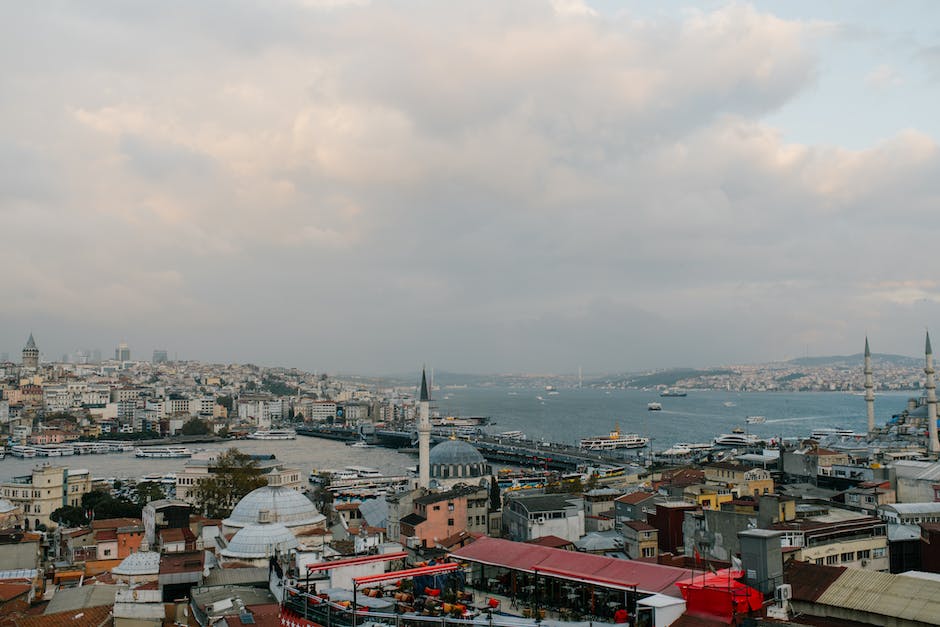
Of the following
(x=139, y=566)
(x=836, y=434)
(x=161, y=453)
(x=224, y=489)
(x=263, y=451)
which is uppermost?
(x=139, y=566)

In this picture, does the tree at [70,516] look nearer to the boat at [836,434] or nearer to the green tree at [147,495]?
the green tree at [147,495]

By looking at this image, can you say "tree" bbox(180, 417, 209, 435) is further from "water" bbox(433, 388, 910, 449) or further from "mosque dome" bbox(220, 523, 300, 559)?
"mosque dome" bbox(220, 523, 300, 559)

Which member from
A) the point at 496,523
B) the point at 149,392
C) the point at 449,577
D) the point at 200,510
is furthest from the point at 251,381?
the point at 449,577

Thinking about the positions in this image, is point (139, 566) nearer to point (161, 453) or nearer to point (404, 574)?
point (404, 574)

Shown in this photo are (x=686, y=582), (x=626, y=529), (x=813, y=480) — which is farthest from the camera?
(x=813, y=480)

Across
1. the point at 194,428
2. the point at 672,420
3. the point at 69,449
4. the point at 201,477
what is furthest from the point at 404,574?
the point at 672,420

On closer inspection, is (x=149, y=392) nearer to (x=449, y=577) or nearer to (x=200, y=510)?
(x=200, y=510)

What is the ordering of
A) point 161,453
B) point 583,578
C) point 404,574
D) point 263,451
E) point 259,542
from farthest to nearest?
1. point 263,451
2. point 161,453
3. point 259,542
4. point 404,574
5. point 583,578
